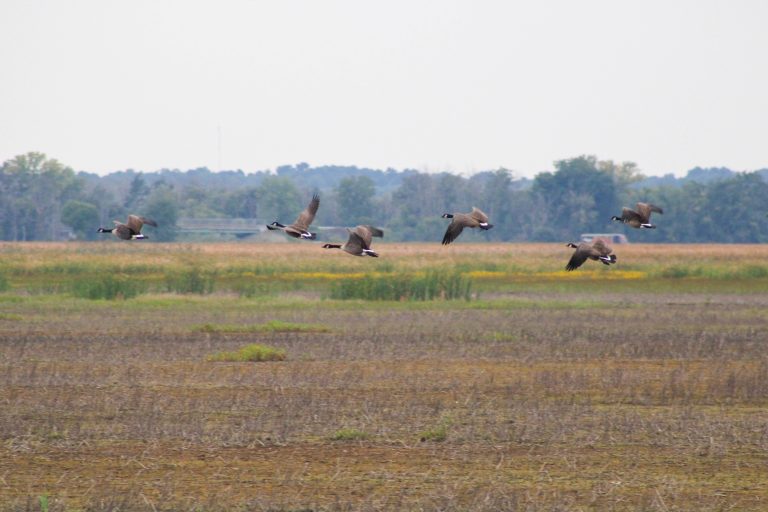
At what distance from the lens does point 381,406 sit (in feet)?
64.3

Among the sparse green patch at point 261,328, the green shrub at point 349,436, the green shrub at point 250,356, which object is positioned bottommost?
the sparse green patch at point 261,328

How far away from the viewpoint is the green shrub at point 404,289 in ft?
149

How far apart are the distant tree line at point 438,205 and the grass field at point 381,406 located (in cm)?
5663

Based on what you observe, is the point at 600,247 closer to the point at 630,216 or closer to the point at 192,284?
the point at 630,216

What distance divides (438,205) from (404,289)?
291ft

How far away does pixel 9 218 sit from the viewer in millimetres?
120562

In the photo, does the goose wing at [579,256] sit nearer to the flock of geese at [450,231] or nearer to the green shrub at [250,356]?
the flock of geese at [450,231]

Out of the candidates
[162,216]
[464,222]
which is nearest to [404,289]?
[464,222]

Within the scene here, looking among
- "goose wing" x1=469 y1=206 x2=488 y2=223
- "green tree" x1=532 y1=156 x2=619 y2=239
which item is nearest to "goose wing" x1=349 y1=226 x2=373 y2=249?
"goose wing" x1=469 y1=206 x2=488 y2=223

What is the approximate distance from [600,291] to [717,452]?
124ft

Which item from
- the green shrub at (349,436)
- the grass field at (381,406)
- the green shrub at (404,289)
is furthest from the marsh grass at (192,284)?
the green shrub at (349,436)

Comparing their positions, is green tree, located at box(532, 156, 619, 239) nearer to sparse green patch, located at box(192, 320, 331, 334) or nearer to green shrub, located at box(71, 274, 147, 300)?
green shrub, located at box(71, 274, 147, 300)

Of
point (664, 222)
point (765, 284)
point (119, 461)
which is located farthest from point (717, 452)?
point (664, 222)

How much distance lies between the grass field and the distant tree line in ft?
186
